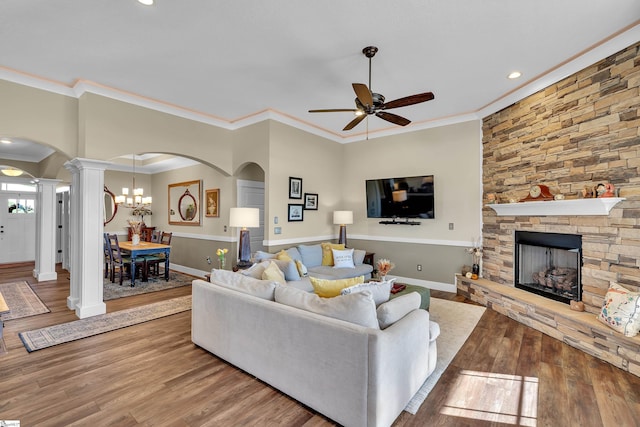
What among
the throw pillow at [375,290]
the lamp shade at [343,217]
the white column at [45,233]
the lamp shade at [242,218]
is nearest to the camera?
the throw pillow at [375,290]

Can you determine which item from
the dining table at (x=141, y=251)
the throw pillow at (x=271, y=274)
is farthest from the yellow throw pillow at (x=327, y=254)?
the dining table at (x=141, y=251)

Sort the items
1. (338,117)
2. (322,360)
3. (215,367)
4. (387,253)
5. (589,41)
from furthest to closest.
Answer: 1. (387,253)
2. (338,117)
3. (589,41)
4. (215,367)
5. (322,360)

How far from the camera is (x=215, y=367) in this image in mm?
2838

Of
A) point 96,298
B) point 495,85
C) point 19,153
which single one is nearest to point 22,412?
point 96,298

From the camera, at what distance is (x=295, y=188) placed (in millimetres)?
5625

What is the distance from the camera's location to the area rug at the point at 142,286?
5234 millimetres

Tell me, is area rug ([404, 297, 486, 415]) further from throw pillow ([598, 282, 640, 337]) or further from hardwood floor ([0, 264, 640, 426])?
throw pillow ([598, 282, 640, 337])

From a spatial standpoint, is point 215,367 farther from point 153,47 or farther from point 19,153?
point 19,153

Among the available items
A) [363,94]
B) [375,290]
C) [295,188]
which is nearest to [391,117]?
[363,94]

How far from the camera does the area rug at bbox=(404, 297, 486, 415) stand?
2.46 m

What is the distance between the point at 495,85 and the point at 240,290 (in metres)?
4.18

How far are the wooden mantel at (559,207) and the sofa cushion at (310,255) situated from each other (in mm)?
2938

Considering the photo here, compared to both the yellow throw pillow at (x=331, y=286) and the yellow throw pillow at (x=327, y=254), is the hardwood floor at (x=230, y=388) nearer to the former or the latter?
the yellow throw pillow at (x=331, y=286)

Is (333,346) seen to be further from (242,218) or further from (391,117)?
(242,218)
